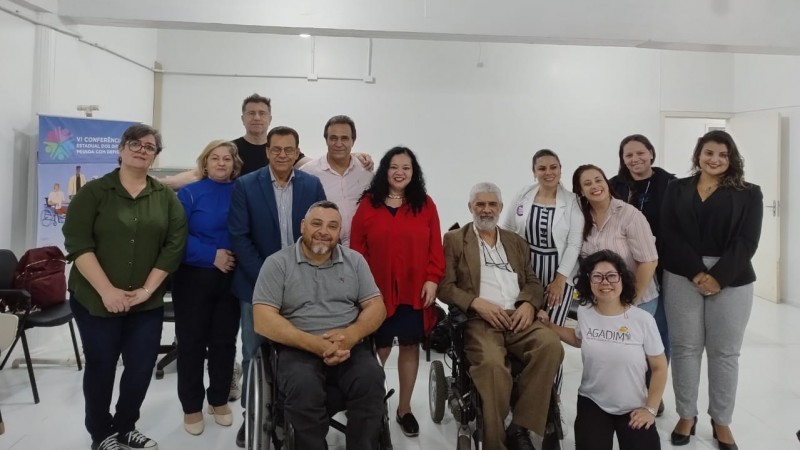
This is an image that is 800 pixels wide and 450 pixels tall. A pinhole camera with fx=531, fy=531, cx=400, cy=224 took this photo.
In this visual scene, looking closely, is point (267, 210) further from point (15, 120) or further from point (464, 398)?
point (15, 120)

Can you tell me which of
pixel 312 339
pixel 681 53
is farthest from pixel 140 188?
pixel 681 53

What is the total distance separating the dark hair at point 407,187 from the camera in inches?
101

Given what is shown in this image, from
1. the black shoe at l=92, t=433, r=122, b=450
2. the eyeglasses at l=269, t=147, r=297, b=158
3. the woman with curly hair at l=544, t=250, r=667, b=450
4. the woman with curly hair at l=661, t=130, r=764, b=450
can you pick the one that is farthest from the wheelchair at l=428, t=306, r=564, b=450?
the black shoe at l=92, t=433, r=122, b=450

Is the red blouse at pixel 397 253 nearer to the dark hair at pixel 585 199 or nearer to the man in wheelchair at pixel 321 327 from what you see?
the man in wheelchair at pixel 321 327

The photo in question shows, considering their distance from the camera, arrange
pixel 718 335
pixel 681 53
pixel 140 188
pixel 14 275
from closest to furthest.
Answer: pixel 140 188 → pixel 718 335 → pixel 14 275 → pixel 681 53

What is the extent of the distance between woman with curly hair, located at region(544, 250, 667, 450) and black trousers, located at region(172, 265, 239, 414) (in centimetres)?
164

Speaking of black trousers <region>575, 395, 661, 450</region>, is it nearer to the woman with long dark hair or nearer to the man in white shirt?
the woman with long dark hair

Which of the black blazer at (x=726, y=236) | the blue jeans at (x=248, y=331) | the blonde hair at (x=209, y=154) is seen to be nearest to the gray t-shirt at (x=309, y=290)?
the blue jeans at (x=248, y=331)

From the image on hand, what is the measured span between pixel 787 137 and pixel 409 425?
5634 mm

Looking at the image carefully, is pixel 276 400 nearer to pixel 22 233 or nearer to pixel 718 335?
pixel 718 335

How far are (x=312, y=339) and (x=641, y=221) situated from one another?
1657mm

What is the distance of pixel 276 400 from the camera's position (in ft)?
6.61

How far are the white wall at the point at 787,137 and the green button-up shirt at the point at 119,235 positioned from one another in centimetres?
631

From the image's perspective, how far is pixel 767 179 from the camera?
235 inches
